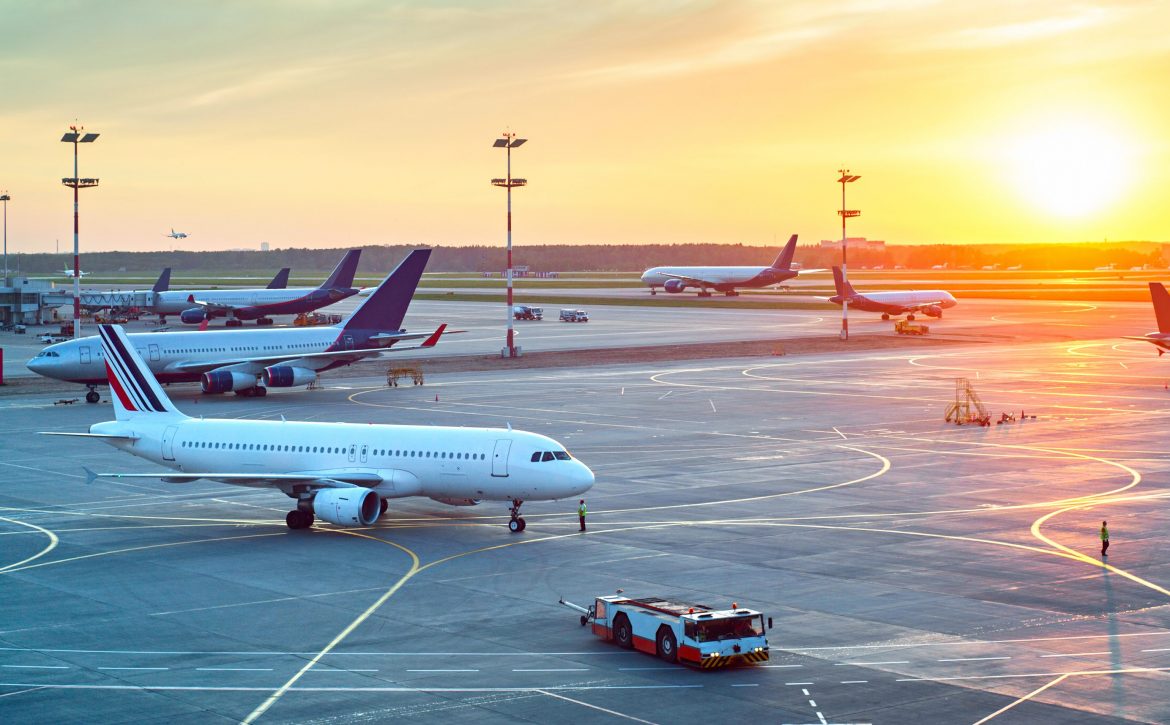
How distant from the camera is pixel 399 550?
1829 inches

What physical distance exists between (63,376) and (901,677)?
73953 millimetres

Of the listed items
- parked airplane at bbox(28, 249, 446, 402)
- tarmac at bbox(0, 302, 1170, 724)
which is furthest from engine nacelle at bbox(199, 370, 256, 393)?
tarmac at bbox(0, 302, 1170, 724)

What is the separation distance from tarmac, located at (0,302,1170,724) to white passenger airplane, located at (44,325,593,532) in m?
1.63

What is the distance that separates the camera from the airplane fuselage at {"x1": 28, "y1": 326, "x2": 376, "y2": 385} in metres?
90.7

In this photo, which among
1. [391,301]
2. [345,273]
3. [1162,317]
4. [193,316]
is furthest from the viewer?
[193,316]

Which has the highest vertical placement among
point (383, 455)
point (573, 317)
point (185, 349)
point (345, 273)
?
point (345, 273)

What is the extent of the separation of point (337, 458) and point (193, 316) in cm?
12764

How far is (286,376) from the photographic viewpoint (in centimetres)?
9412

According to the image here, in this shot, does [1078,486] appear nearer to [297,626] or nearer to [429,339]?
[297,626]

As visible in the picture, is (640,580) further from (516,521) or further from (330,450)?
(330,450)

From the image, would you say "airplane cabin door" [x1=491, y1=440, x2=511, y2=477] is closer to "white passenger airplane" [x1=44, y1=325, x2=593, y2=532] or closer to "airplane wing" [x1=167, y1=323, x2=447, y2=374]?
"white passenger airplane" [x1=44, y1=325, x2=593, y2=532]

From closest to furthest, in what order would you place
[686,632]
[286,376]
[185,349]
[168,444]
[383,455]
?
1. [686,632]
2. [383,455]
3. [168,444]
4. [286,376]
5. [185,349]

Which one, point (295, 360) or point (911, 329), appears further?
point (911, 329)

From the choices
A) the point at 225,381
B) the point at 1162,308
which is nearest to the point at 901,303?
the point at 1162,308
